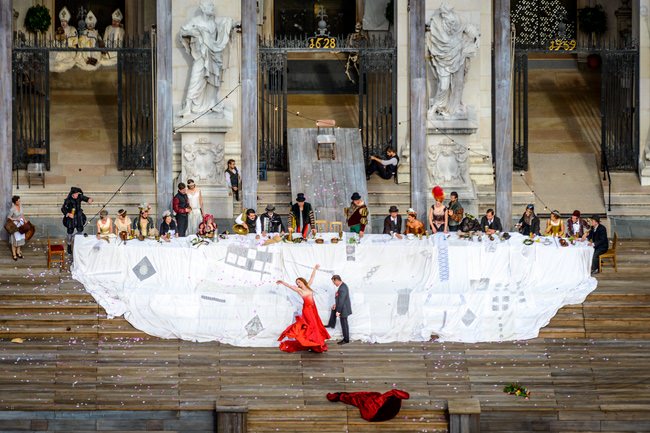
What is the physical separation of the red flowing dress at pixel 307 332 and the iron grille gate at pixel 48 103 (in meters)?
8.87

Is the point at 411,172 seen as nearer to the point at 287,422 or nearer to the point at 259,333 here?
the point at 259,333

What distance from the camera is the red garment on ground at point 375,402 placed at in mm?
32406

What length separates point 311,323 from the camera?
3447cm

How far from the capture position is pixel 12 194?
1592 inches

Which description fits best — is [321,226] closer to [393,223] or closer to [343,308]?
[393,223]

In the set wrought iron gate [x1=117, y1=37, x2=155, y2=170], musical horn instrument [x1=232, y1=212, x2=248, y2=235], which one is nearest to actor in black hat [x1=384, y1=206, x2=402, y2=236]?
musical horn instrument [x1=232, y1=212, x2=248, y2=235]

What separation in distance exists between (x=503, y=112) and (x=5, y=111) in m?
8.88

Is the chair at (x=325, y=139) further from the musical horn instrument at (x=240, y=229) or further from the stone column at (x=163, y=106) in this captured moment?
the musical horn instrument at (x=240, y=229)

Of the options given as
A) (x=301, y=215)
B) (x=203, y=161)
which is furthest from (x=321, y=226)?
(x=203, y=161)

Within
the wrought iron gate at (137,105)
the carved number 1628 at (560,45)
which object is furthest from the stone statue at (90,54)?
the carved number 1628 at (560,45)

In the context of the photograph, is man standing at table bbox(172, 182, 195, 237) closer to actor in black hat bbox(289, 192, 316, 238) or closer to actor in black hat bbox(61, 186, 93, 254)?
actor in black hat bbox(61, 186, 93, 254)

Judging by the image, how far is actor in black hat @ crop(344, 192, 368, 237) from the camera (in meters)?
38.0

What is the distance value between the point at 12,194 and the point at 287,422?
33.0 feet

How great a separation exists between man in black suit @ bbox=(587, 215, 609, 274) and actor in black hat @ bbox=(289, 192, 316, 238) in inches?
187
